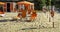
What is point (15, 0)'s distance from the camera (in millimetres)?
43062

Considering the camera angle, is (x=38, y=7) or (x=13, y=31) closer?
(x=13, y=31)

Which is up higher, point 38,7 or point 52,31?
point 52,31

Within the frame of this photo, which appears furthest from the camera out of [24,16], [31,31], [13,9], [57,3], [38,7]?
[57,3]

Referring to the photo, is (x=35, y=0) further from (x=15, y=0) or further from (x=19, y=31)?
(x=19, y=31)

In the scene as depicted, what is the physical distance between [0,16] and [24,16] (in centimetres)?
538

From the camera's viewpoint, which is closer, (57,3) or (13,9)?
(13,9)

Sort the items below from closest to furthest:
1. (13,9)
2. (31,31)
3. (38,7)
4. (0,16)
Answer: (31,31) → (0,16) → (13,9) → (38,7)

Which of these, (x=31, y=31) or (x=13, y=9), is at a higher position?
(x=31, y=31)

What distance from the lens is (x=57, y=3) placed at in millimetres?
44938

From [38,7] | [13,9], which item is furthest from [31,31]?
[38,7]

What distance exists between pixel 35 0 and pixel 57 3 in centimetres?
482

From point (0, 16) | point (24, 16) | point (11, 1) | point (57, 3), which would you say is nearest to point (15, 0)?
point (11, 1)

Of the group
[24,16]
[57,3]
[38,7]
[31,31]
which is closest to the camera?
[31,31]

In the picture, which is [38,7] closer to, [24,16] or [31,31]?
[24,16]
